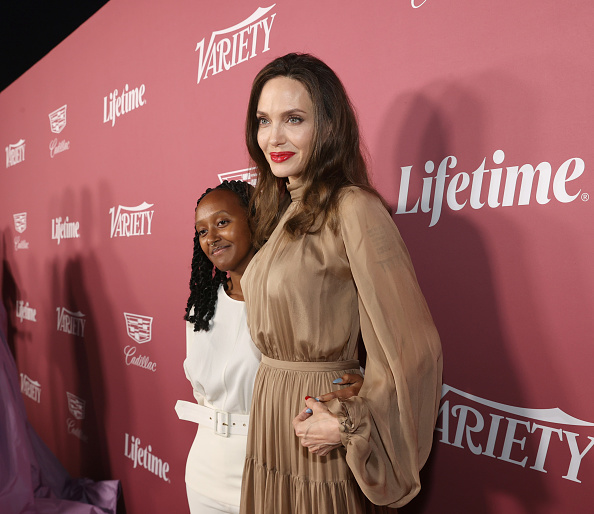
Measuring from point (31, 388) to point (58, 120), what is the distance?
6.94 ft

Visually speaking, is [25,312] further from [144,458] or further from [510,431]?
[510,431]

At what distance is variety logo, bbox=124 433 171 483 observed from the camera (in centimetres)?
285

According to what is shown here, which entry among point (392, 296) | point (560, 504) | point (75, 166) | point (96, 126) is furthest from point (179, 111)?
point (560, 504)

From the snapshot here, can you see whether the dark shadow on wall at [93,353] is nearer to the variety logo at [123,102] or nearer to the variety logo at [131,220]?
the variety logo at [131,220]

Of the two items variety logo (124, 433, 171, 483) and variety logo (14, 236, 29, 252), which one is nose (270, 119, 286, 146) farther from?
variety logo (14, 236, 29, 252)

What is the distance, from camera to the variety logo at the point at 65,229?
3.71m

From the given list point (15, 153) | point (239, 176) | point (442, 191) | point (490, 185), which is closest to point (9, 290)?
point (15, 153)

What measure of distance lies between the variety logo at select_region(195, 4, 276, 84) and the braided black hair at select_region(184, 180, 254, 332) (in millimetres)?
684

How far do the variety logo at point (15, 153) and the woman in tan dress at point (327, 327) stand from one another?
3.79 metres

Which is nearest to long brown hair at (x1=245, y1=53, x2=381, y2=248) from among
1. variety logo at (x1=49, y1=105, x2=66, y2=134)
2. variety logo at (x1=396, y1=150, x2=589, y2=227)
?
variety logo at (x1=396, y1=150, x2=589, y2=227)

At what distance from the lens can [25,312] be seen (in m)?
4.63

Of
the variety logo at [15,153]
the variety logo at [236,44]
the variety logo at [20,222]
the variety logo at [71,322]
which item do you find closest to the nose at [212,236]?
the variety logo at [236,44]

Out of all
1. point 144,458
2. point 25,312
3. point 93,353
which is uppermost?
point 25,312

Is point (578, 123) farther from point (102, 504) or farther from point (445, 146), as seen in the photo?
point (102, 504)
